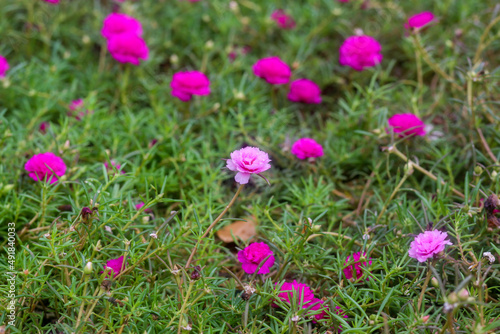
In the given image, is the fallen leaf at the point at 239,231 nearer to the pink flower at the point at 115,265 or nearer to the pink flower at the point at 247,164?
the pink flower at the point at 115,265

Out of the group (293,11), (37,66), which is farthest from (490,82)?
(37,66)

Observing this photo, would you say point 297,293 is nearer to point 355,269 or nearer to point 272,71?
point 355,269

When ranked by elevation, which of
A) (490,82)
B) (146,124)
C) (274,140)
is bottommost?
(146,124)

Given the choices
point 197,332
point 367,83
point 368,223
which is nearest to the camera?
point 197,332

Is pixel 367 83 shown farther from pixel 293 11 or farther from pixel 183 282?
pixel 183 282

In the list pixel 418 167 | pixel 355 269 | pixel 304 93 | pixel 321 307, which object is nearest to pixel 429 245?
pixel 355 269

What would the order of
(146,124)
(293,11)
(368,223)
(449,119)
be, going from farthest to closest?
1. (293,11)
2. (146,124)
3. (449,119)
4. (368,223)
